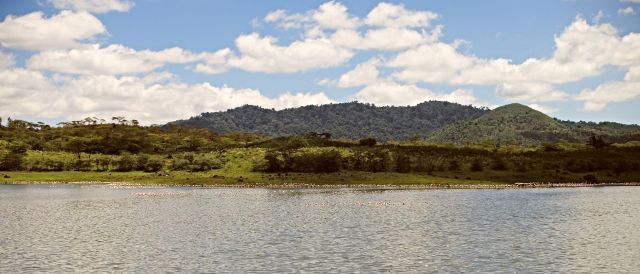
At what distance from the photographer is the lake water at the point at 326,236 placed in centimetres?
4166

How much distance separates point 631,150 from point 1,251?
7464 inches

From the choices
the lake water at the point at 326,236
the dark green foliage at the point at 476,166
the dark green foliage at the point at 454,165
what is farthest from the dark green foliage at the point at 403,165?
the lake water at the point at 326,236

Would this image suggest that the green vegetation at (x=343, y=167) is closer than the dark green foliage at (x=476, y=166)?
Yes

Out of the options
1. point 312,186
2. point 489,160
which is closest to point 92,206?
point 312,186

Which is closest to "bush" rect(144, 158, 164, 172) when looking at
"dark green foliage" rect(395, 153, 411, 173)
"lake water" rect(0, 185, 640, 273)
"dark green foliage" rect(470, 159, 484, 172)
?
"dark green foliage" rect(395, 153, 411, 173)

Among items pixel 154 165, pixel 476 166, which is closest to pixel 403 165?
pixel 476 166

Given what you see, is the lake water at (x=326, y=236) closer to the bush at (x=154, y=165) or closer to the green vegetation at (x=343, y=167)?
the green vegetation at (x=343, y=167)

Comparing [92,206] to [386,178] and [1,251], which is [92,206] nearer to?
[1,251]

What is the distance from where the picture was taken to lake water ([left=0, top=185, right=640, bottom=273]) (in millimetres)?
41656

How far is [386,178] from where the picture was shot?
5768 inches

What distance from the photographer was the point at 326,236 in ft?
181

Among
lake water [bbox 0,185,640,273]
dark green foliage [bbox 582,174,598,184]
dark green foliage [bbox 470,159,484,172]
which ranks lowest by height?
lake water [bbox 0,185,640,273]

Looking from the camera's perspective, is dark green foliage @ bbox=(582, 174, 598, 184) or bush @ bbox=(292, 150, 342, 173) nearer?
dark green foliage @ bbox=(582, 174, 598, 184)

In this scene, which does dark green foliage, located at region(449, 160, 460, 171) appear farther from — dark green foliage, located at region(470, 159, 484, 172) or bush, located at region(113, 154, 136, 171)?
bush, located at region(113, 154, 136, 171)
